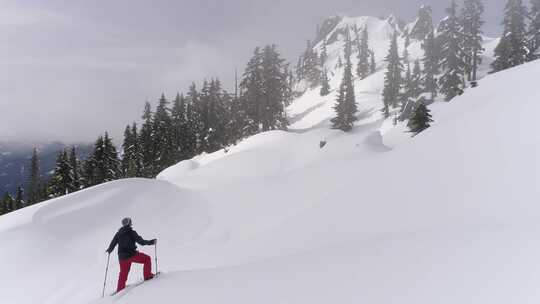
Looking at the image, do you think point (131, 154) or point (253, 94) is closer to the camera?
point (253, 94)

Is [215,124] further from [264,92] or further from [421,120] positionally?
[421,120]

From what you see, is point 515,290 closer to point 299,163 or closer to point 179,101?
point 299,163

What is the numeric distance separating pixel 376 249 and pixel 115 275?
11.4m

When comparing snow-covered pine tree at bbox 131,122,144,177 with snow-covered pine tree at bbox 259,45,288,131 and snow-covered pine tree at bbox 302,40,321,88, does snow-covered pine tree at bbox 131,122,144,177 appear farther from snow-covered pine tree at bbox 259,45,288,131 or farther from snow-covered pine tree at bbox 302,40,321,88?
snow-covered pine tree at bbox 302,40,321,88

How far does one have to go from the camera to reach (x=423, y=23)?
108m

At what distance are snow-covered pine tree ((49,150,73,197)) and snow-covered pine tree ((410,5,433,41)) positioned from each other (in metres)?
105

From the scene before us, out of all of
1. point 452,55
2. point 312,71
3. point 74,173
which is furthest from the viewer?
point 312,71

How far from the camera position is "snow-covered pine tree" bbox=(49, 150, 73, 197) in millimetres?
52188

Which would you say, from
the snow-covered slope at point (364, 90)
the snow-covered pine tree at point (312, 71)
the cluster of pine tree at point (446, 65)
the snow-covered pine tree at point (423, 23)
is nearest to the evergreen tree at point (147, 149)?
the snow-covered slope at point (364, 90)

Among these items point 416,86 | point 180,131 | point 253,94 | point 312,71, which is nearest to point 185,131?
point 180,131

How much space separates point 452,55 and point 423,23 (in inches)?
2638

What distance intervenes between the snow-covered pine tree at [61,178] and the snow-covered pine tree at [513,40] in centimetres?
6813

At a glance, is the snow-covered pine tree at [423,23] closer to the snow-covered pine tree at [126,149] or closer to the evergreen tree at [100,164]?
the snow-covered pine tree at [126,149]

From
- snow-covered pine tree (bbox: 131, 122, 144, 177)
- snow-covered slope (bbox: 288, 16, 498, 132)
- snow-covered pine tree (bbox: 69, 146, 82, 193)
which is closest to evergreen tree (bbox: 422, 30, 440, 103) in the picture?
snow-covered slope (bbox: 288, 16, 498, 132)
